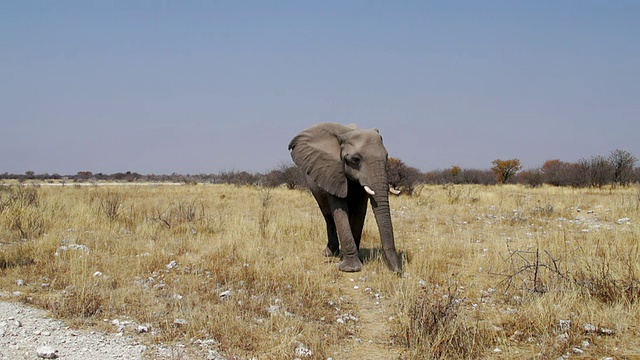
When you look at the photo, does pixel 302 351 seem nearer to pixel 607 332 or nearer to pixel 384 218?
pixel 607 332

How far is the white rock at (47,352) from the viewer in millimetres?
3715

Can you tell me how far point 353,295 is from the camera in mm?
6066

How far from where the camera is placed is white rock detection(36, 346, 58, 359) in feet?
12.2

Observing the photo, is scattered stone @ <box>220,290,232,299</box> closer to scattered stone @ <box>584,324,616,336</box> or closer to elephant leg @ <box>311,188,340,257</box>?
elephant leg @ <box>311,188,340,257</box>

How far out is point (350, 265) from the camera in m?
7.24

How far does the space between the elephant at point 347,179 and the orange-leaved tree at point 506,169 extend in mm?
41972

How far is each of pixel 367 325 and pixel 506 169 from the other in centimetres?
4823

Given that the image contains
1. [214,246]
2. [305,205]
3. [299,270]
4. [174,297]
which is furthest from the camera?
[305,205]

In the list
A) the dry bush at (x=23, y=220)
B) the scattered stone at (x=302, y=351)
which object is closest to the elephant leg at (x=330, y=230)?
the scattered stone at (x=302, y=351)

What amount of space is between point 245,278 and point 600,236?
23.8 ft

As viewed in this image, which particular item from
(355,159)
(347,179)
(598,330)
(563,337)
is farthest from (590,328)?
(347,179)

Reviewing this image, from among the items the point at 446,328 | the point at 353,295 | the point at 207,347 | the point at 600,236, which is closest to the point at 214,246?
the point at 353,295

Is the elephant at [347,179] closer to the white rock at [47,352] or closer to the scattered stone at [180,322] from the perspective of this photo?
the scattered stone at [180,322]

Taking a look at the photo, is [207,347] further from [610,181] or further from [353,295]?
[610,181]
